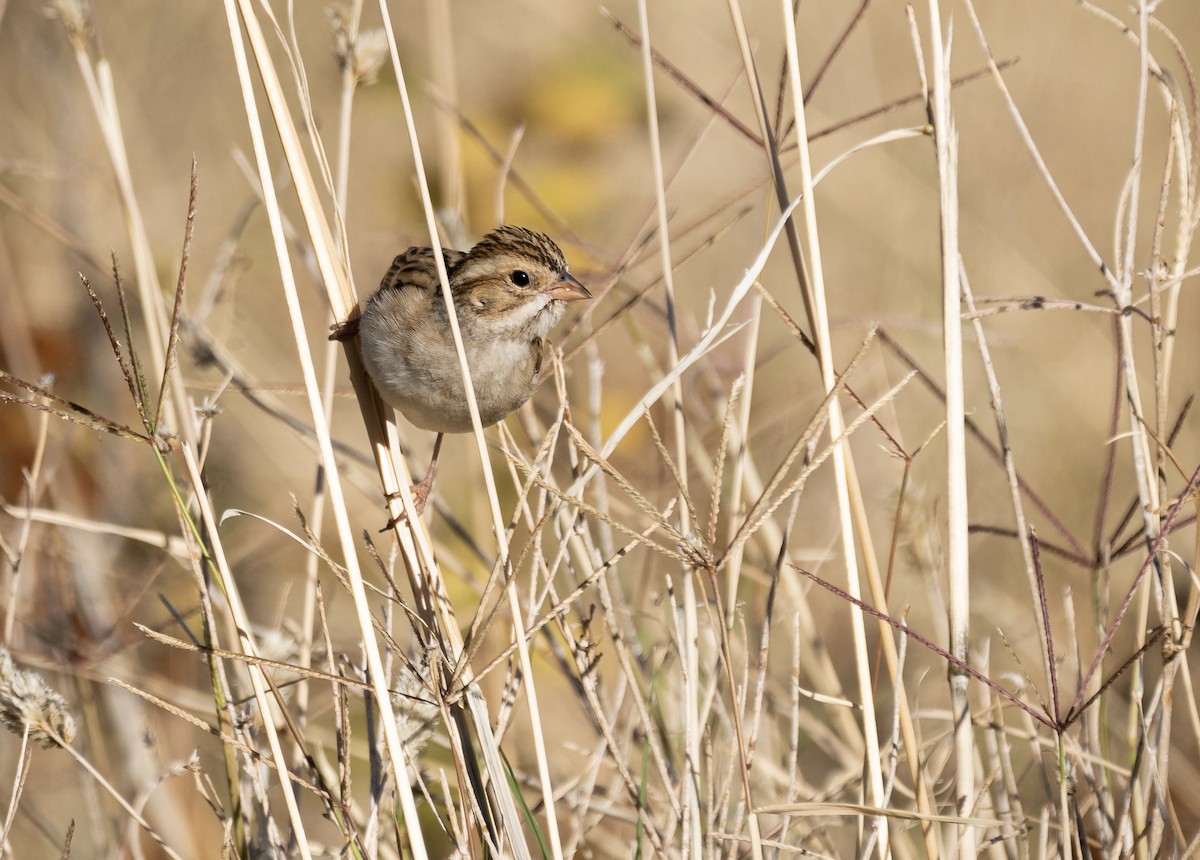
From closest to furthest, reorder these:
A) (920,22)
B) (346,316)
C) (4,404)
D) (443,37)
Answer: (346,316)
(443,37)
(4,404)
(920,22)

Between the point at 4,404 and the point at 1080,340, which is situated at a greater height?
the point at 1080,340

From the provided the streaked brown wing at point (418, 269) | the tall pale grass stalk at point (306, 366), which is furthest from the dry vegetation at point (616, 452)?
the streaked brown wing at point (418, 269)

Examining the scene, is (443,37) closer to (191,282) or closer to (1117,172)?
(191,282)

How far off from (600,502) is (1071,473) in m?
2.84

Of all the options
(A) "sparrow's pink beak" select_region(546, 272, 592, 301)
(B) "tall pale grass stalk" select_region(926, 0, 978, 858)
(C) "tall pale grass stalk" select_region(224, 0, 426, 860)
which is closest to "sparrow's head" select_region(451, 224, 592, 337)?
(A) "sparrow's pink beak" select_region(546, 272, 592, 301)

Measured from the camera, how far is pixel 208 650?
1.45 m

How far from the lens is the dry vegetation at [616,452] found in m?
1.61

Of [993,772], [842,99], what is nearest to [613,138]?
[842,99]

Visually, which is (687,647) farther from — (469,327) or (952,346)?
(469,327)

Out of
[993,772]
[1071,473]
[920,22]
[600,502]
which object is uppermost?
[920,22]

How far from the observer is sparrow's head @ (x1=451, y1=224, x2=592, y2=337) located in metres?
2.32

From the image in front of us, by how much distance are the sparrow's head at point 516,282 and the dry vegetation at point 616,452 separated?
9cm

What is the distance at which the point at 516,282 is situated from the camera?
7.72 ft

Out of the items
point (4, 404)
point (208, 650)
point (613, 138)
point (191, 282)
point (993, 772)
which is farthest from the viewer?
point (613, 138)
